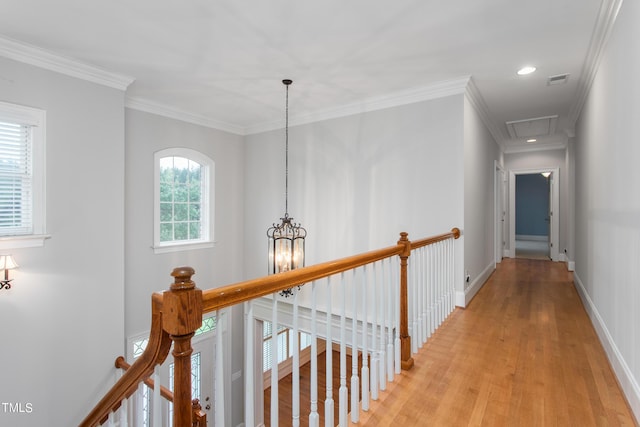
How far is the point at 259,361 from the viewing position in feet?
16.3

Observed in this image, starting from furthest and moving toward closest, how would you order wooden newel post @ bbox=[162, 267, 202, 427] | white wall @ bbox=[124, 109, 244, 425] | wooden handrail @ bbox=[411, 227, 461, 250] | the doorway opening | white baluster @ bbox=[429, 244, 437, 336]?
the doorway opening
white wall @ bbox=[124, 109, 244, 425]
white baluster @ bbox=[429, 244, 437, 336]
wooden handrail @ bbox=[411, 227, 461, 250]
wooden newel post @ bbox=[162, 267, 202, 427]

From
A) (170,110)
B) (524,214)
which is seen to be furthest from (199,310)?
(524,214)

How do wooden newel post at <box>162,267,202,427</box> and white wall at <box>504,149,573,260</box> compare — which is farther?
white wall at <box>504,149,573,260</box>

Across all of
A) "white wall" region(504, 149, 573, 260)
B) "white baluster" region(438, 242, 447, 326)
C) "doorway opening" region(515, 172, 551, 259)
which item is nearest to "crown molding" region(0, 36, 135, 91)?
"white baluster" region(438, 242, 447, 326)

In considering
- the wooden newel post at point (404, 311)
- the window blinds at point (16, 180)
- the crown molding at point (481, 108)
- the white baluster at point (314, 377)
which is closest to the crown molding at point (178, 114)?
the window blinds at point (16, 180)

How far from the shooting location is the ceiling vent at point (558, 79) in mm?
3436

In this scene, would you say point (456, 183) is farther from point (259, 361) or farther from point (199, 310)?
point (259, 361)

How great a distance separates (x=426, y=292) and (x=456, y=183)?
1440 mm

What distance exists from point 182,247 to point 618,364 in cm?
471

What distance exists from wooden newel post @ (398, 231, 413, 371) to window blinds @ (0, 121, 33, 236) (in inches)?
128

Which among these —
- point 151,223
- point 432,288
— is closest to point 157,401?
point 432,288

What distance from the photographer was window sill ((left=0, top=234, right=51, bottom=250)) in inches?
107

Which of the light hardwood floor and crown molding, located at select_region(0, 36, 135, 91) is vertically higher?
crown molding, located at select_region(0, 36, 135, 91)

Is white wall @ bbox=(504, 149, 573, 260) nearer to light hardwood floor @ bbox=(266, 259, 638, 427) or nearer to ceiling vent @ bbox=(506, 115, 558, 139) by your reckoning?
ceiling vent @ bbox=(506, 115, 558, 139)
